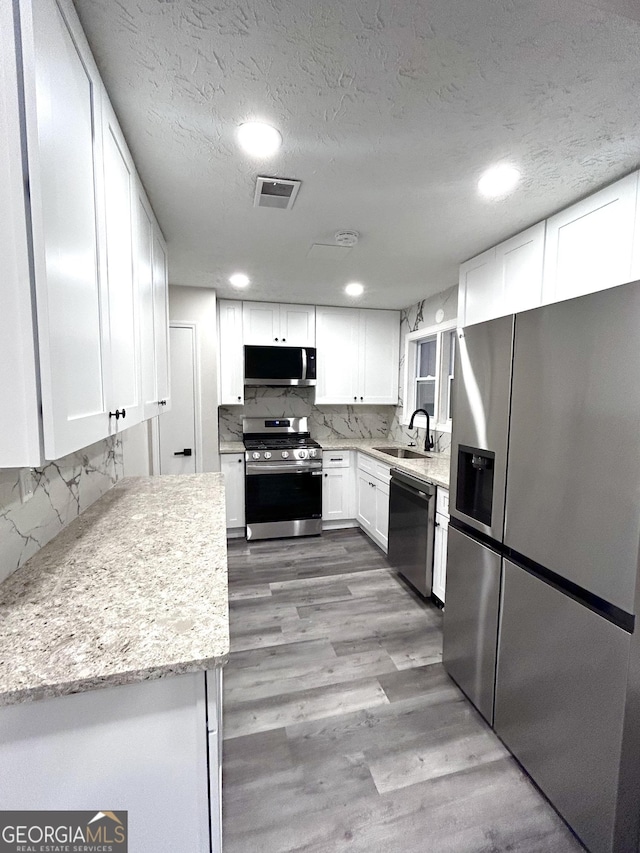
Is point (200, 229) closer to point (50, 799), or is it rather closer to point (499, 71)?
point (499, 71)

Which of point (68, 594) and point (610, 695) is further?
point (610, 695)

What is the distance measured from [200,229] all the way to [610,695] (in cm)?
267

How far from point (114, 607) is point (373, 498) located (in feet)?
9.11

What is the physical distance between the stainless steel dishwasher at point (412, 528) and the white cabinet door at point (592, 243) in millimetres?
1376

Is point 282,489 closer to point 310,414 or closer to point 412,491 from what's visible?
point 310,414

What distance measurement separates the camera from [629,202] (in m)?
1.49

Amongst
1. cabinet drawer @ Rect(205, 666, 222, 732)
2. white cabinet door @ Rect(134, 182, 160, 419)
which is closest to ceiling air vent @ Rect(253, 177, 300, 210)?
white cabinet door @ Rect(134, 182, 160, 419)

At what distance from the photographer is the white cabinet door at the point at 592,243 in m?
1.50

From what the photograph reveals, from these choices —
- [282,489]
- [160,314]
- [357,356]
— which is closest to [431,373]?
[357,356]

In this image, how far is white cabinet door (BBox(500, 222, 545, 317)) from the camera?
1.93m

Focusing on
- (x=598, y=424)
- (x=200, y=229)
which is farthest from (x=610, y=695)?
(x=200, y=229)

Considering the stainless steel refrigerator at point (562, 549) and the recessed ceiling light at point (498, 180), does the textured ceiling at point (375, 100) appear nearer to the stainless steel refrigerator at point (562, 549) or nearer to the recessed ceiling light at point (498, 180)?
the recessed ceiling light at point (498, 180)

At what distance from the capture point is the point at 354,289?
326 centimetres

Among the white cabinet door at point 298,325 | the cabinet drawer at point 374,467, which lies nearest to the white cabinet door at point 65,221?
the cabinet drawer at point 374,467
